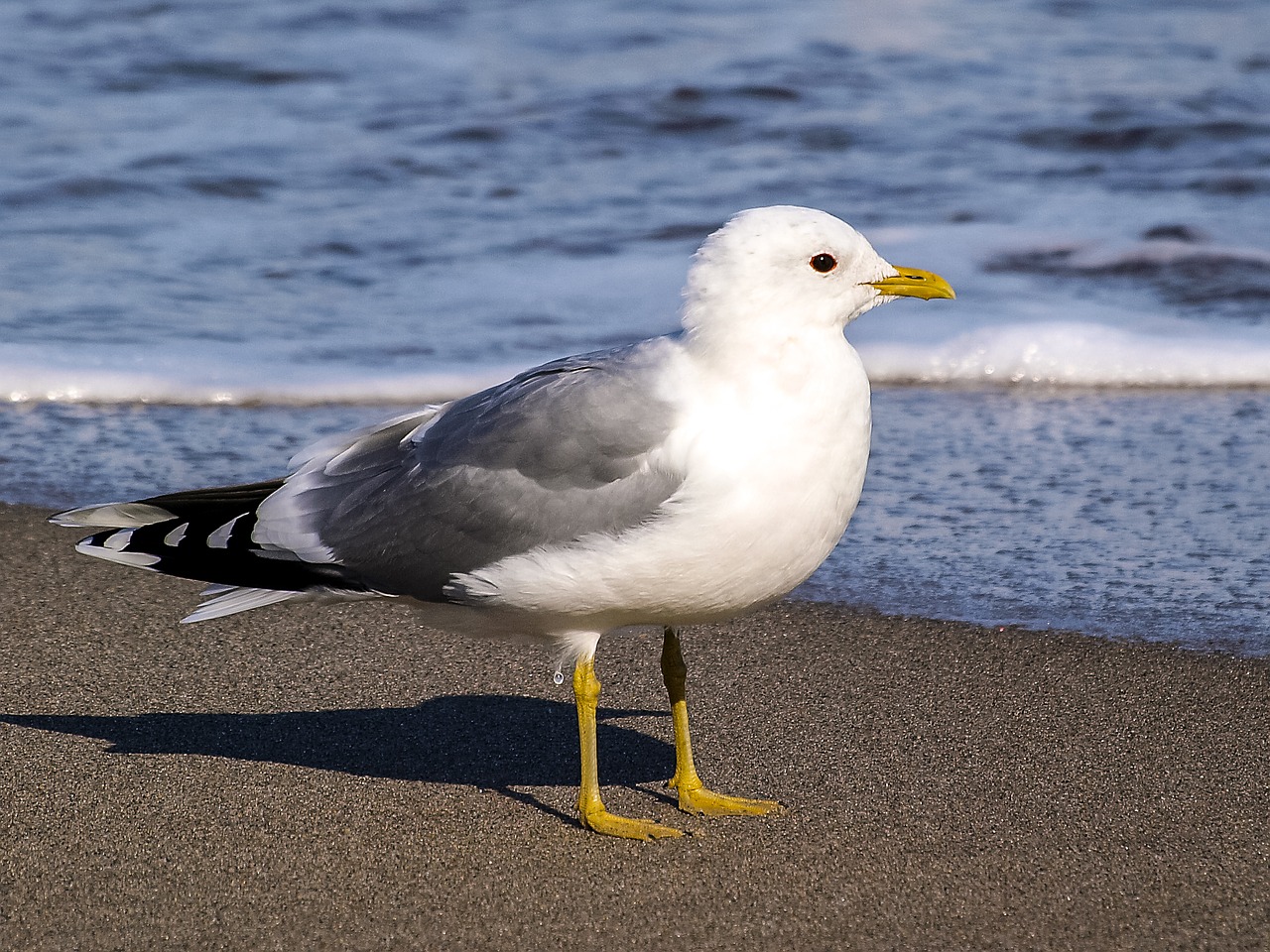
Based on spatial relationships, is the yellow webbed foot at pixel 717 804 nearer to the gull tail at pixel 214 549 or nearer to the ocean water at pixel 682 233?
the gull tail at pixel 214 549

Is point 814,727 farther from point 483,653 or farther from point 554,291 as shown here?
point 554,291

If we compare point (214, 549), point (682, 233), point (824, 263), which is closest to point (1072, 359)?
point (682, 233)

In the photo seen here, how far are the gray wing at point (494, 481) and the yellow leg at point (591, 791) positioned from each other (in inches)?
13.6

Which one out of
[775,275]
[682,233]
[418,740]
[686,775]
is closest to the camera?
[775,275]

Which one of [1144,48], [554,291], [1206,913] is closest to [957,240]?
[554,291]

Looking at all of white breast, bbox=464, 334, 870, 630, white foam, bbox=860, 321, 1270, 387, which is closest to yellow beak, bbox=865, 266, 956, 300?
white breast, bbox=464, 334, 870, 630

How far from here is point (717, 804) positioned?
11.9ft

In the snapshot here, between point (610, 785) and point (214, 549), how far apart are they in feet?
3.44

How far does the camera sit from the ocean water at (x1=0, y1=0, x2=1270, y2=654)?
5586 millimetres

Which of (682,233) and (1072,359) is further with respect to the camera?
(682,233)

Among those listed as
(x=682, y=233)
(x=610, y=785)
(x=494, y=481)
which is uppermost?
(x=494, y=481)

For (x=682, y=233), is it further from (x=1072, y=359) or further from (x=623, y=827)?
(x=623, y=827)

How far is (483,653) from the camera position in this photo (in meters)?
4.48

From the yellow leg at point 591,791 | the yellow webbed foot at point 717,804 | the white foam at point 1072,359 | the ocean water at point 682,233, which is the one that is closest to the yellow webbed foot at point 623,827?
the yellow leg at point 591,791
